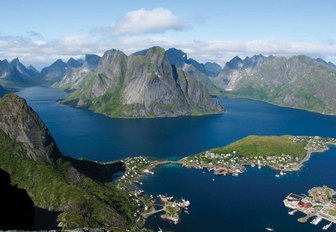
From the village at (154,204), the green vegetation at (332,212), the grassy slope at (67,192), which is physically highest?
the grassy slope at (67,192)

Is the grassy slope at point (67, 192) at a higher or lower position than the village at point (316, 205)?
higher

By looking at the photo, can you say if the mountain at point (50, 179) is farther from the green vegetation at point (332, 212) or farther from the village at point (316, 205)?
the green vegetation at point (332, 212)

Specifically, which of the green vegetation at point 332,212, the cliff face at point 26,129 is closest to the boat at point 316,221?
the green vegetation at point 332,212

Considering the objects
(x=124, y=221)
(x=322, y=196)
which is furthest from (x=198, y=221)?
(x=322, y=196)

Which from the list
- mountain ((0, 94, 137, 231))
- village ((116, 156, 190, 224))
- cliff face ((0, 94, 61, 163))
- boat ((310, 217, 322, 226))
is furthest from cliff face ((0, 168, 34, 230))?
boat ((310, 217, 322, 226))

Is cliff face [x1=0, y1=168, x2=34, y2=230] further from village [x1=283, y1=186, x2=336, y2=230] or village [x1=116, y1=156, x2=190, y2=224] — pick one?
village [x1=283, y1=186, x2=336, y2=230]

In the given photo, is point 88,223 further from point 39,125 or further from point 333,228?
point 333,228

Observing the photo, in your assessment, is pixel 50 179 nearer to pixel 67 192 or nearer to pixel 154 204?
pixel 67 192
